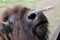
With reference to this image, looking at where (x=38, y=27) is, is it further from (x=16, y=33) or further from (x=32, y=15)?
(x=16, y=33)

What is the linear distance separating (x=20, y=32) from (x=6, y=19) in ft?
0.66

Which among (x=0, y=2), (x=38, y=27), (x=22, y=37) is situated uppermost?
(x=38, y=27)

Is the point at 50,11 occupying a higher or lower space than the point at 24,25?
lower

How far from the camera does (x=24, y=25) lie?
206cm

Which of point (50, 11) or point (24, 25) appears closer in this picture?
point (24, 25)

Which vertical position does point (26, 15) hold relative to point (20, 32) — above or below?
above

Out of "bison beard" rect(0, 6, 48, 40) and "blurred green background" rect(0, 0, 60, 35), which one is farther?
"blurred green background" rect(0, 0, 60, 35)

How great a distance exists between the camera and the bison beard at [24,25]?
6.42 feet

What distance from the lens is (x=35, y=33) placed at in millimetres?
2035

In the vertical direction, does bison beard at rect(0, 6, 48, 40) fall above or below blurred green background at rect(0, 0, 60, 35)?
above

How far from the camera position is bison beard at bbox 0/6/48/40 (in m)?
1.96

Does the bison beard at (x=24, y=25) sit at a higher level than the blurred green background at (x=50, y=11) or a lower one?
higher

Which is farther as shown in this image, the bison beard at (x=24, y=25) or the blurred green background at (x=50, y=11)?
the blurred green background at (x=50, y=11)

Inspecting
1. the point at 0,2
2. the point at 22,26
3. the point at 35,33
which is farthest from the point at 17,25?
the point at 0,2
